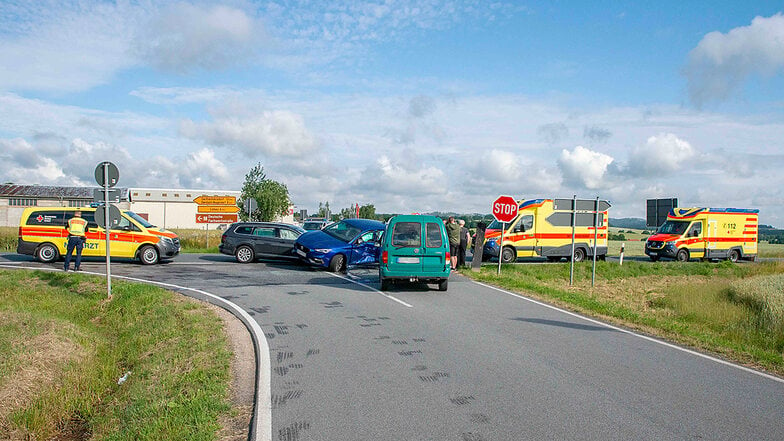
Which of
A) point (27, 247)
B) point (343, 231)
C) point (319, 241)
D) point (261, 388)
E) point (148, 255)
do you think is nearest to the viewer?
point (261, 388)

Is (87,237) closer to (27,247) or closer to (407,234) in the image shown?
(27,247)

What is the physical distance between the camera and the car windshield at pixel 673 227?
30531mm

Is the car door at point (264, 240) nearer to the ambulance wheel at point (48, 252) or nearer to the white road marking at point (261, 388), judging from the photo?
the ambulance wheel at point (48, 252)

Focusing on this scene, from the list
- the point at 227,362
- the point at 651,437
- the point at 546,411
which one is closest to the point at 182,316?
the point at 227,362

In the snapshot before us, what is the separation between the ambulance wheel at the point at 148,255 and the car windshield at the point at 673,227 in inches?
996

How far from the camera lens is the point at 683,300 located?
16734 mm

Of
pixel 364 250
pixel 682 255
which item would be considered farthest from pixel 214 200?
pixel 682 255

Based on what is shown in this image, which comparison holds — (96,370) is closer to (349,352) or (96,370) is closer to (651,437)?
(349,352)

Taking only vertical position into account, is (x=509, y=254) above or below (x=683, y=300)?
above

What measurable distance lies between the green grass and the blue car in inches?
243

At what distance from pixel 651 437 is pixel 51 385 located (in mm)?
7782

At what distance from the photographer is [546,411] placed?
545cm

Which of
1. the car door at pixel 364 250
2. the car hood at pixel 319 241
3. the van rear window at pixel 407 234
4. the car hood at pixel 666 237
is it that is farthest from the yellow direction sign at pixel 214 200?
the car hood at pixel 666 237

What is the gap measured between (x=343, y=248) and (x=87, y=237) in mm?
8701
